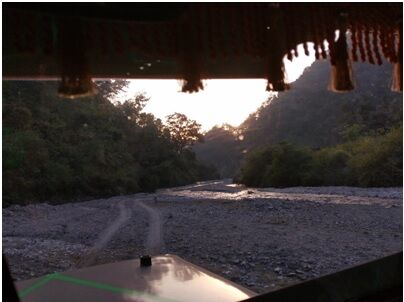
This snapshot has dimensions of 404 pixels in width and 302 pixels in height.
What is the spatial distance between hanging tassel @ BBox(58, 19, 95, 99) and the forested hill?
31134 millimetres

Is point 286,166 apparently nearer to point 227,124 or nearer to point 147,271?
point 147,271

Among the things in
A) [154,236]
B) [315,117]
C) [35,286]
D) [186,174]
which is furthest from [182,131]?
[35,286]

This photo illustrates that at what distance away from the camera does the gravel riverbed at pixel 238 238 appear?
6.61 metres

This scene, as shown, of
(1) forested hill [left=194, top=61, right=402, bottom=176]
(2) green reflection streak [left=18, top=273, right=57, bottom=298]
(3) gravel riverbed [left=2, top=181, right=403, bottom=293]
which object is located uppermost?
(1) forested hill [left=194, top=61, right=402, bottom=176]

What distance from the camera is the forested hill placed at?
32.2 m

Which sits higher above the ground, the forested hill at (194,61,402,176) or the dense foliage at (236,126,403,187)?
the forested hill at (194,61,402,176)

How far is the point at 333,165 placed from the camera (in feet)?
76.1

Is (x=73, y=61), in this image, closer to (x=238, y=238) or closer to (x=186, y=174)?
(x=238, y=238)

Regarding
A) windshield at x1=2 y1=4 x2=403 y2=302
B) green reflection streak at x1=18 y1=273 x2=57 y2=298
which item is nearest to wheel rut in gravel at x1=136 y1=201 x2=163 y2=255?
windshield at x1=2 y1=4 x2=403 y2=302

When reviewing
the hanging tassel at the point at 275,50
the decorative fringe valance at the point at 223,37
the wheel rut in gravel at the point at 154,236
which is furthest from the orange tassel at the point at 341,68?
the wheel rut in gravel at the point at 154,236

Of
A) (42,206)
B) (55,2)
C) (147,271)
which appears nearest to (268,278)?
(147,271)

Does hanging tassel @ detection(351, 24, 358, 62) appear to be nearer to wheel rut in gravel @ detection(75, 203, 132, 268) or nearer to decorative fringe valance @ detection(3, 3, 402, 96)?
decorative fringe valance @ detection(3, 3, 402, 96)

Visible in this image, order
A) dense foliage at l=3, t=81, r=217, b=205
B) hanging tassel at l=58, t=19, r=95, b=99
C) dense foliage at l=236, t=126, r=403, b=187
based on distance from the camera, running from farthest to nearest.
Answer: dense foliage at l=236, t=126, r=403, b=187
dense foliage at l=3, t=81, r=217, b=205
hanging tassel at l=58, t=19, r=95, b=99

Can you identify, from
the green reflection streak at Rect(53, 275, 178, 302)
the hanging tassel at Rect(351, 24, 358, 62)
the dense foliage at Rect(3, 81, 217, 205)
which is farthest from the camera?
the dense foliage at Rect(3, 81, 217, 205)
